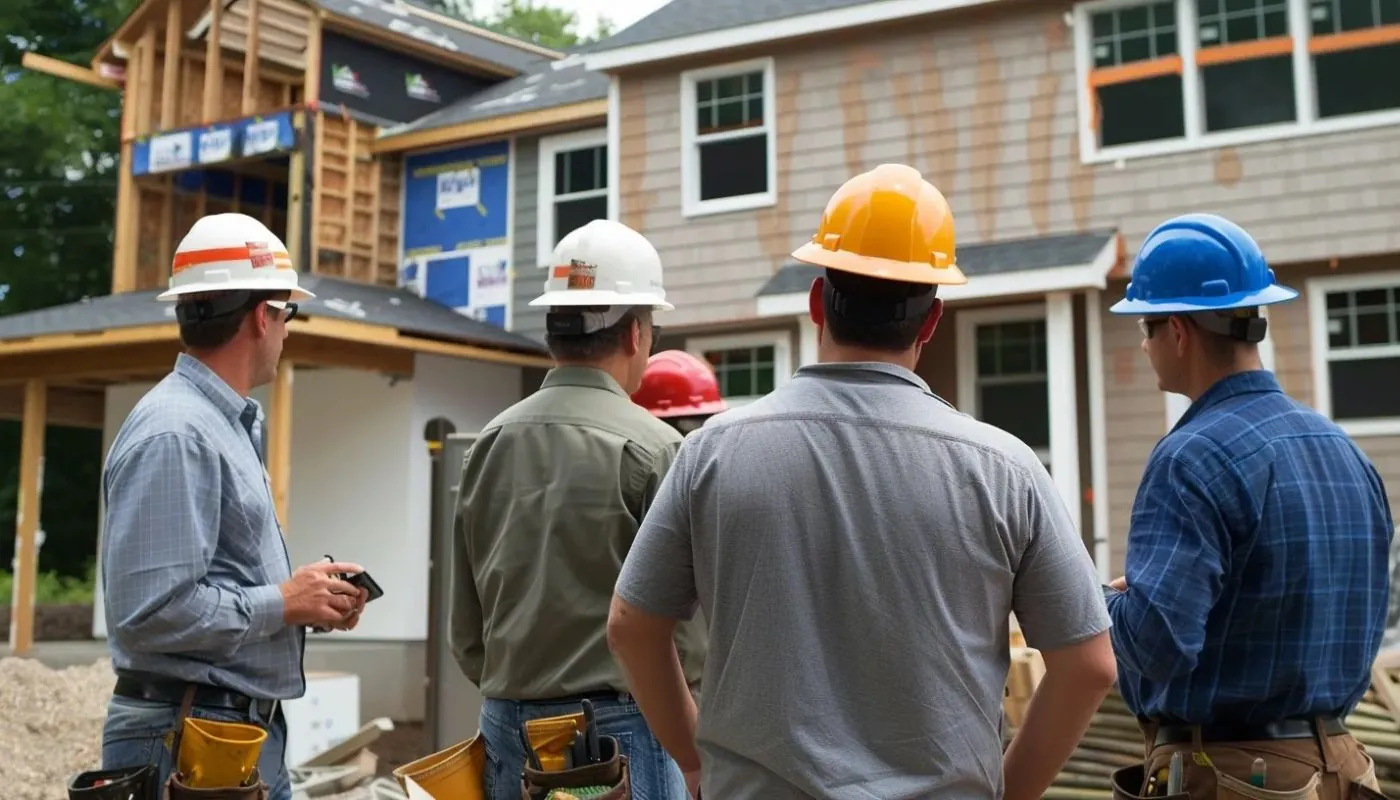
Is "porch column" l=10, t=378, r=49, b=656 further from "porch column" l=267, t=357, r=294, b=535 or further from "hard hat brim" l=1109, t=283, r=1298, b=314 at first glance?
"hard hat brim" l=1109, t=283, r=1298, b=314

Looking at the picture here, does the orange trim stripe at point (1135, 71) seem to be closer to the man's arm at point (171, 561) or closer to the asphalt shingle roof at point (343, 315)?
the asphalt shingle roof at point (343, 315)

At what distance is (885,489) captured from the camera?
2.14 meters

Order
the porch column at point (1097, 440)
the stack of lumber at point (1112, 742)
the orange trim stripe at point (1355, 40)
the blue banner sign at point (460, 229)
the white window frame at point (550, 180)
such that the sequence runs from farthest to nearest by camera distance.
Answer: the blue banner sign at point (460, 229), the white window frame at point (550, 180), the porch column at point (1097, 440), the orange trim stripe at point (1355, 40), the stack of lumber at point (1112, 742)

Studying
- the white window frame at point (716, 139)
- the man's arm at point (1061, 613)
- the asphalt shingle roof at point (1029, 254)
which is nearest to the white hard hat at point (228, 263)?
the man's arm at point (1061, 613)

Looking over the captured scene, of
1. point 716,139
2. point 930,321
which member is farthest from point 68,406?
point 930,321

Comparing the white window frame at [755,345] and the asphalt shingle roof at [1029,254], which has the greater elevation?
the asphalt shingle roof at [1029,254]

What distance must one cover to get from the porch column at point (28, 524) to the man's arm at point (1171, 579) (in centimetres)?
1498

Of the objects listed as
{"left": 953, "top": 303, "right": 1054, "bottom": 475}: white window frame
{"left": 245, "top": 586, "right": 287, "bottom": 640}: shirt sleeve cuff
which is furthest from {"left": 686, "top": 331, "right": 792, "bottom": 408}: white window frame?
{"left": 245, "top": 586, "right": 287, "bottom": 640}: shirt sleeve cuff

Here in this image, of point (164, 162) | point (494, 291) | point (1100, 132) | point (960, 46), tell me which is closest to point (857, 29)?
point (960, 46)

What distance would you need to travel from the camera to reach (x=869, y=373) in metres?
2.25

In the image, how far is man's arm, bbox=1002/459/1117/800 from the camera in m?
2.17

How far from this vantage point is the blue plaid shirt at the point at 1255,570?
2.78 metres

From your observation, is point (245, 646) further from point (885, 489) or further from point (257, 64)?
point (257, 64)

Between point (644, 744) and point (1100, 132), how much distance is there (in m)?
10.5
